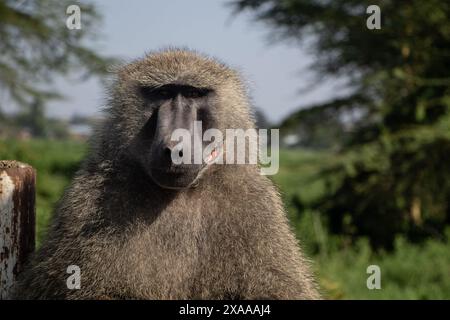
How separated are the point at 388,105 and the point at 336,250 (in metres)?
1.97

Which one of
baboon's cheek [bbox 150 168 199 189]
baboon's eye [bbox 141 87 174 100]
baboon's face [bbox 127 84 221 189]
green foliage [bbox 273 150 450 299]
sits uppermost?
baboon's eye [bbox 141 87 174 100]

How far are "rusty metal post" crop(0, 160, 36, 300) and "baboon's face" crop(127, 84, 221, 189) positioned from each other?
0.53 m

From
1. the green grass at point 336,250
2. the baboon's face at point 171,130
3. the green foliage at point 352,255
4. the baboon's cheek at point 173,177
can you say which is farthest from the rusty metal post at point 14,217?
the green foliage at point 352,255

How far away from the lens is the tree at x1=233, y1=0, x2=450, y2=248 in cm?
810

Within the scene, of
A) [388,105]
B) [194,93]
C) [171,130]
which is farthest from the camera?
[388,105]

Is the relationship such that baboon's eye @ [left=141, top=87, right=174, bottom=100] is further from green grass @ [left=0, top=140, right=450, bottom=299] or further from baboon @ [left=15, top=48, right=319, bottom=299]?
green grass @ [left=0, top=140, right=450, bottom=299]

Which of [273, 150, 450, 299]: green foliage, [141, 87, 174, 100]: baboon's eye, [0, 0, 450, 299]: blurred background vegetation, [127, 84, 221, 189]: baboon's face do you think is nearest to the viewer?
[127, 84, 221, 189]: baboon's face

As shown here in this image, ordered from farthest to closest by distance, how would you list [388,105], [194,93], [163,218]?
[388,105], [194,93], [163,218]

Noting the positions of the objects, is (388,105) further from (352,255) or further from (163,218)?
(163,218)

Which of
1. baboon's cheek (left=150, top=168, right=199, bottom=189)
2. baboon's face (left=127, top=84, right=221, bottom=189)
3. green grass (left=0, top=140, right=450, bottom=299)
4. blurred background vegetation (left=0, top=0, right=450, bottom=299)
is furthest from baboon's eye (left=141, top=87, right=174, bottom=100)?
blurred background vegetation (left=0, top=0, right=450, bottom=299)

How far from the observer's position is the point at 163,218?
256 cm

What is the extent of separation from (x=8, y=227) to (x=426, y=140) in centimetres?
625

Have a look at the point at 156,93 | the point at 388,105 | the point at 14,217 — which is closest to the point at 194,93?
the point at 156,93
